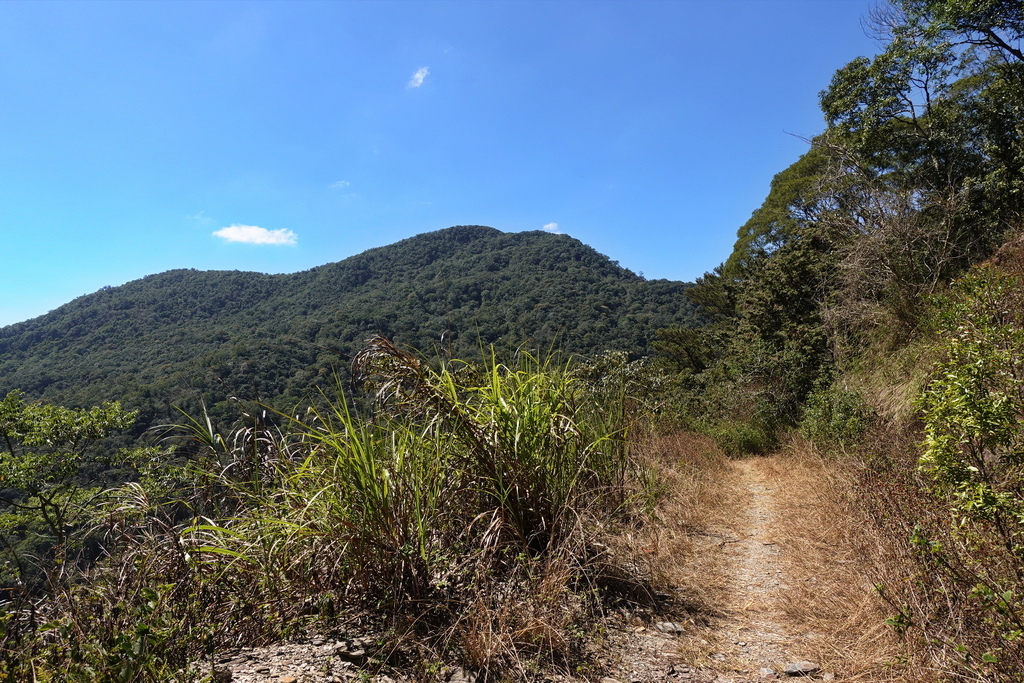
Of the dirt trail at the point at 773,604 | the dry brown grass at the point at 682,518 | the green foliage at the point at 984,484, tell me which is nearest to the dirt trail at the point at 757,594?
the dirt trail at the point at 773,604

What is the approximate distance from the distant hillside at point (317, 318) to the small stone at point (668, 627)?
6.51 feet

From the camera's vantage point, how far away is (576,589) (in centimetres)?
272

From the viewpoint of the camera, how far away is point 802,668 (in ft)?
7.61

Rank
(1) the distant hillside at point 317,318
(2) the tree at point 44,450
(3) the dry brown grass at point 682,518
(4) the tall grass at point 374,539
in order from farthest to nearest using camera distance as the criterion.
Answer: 1. (2) the tree at point 44,450
2. (1) the distant hillside at point 317,318
3. (3) the dry brown grass at point 682,518
4. (4) the tall grass at point 374,539

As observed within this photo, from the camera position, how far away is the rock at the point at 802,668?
7.50 ft

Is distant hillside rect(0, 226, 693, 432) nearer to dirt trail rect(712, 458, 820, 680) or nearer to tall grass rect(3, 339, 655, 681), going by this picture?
tall grass rect(3, 339, 655, 681)

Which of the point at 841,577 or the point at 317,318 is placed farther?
the point at 317,318

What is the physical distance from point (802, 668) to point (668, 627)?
614mm

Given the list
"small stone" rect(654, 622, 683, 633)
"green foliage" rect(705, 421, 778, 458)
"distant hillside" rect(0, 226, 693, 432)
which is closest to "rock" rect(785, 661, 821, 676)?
"small stone" rect(654, 622, 683, 633)

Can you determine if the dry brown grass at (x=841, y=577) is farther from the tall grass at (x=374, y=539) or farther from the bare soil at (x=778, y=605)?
the tall grass at (x=374, y=539)

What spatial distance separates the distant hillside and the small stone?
1984mm

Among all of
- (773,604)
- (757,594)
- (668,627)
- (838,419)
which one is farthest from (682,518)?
(838,419)

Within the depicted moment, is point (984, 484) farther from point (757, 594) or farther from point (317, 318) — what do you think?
point (317, 318)

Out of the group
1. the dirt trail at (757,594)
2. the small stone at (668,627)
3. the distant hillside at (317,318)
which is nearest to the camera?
the dirt trail at (757,594)
